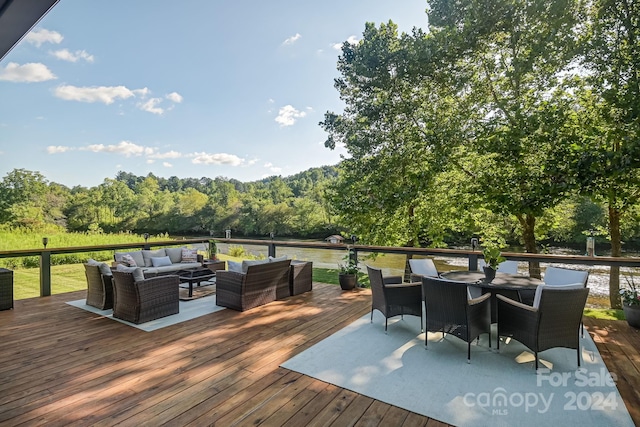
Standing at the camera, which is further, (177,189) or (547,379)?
(177,189)

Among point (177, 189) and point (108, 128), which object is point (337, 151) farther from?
point (177, 189)

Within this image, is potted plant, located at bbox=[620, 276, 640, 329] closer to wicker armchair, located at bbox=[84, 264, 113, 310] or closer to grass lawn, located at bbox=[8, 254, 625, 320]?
grass lawn, located at bbox=[8, 254, 625, 320]

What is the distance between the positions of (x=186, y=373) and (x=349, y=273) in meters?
3.82

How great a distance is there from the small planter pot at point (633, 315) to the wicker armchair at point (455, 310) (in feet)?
7.66

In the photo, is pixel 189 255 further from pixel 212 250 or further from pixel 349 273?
pixel 349 273

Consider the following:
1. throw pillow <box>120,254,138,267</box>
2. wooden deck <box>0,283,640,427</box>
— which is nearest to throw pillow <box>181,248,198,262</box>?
throw pillow <box>120,254,138,267</box>

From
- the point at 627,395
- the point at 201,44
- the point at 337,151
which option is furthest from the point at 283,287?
the point at 201,44

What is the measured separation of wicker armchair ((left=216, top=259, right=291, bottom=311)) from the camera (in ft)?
15.4

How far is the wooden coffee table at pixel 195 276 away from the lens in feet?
17.9

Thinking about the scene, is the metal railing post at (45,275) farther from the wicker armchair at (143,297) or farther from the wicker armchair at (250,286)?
the wicker armchair at (250,286)

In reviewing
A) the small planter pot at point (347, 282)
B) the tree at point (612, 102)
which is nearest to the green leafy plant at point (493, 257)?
the tree at point (612, 102)

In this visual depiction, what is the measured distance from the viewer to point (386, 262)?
15.4m

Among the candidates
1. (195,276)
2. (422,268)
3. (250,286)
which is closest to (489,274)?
(422,268)

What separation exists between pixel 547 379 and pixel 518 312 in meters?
0.57
